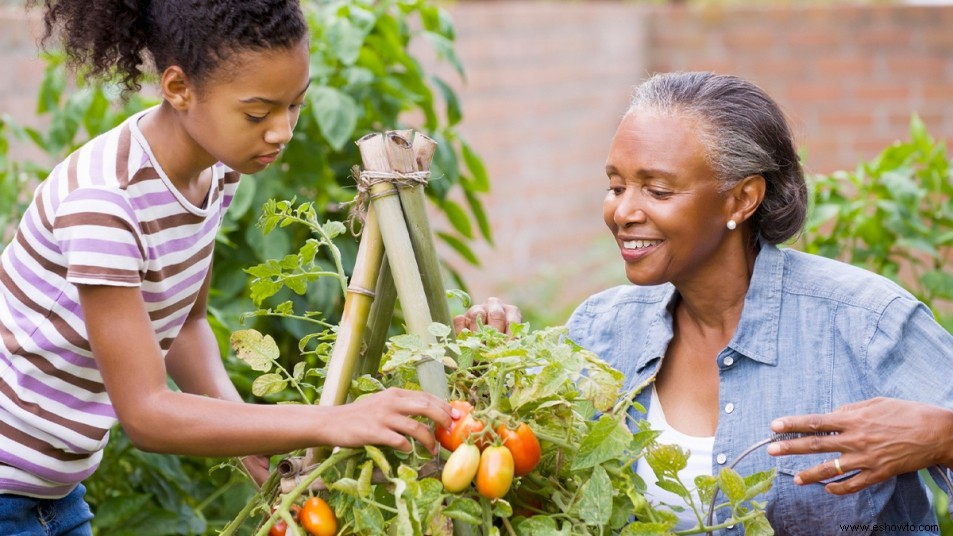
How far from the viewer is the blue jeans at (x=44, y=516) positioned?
5.65 ft

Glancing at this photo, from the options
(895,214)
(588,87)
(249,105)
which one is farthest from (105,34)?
(588,87)

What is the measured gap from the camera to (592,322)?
2412 millimetres

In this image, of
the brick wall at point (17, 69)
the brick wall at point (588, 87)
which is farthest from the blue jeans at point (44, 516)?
the brick wall at point (588, 87)

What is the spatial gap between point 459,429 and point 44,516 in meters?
0.73

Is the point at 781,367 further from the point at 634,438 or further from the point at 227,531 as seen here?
the point at 227,531

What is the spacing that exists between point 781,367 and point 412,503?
924mm

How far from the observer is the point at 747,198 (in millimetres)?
2160

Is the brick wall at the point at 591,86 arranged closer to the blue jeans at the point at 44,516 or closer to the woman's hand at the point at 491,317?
the woman's hand at the point at 491,317

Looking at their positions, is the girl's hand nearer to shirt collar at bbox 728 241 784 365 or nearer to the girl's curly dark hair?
the girl's curly dark hair

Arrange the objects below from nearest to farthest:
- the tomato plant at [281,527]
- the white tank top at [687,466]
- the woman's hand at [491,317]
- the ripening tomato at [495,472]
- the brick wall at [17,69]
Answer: the ripening tomato at [495,472], the tomato plant at [281,527], the woman's hand at [491,317], the white tank top at [687,466], the brick wall at [17,69]

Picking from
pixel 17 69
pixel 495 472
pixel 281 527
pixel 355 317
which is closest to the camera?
pixel 495 472

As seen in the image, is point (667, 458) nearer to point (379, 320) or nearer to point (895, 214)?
point (379, 320)

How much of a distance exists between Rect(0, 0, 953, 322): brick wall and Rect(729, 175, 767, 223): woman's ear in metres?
3.24

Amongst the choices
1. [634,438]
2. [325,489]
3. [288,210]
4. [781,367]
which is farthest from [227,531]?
[781,367]
